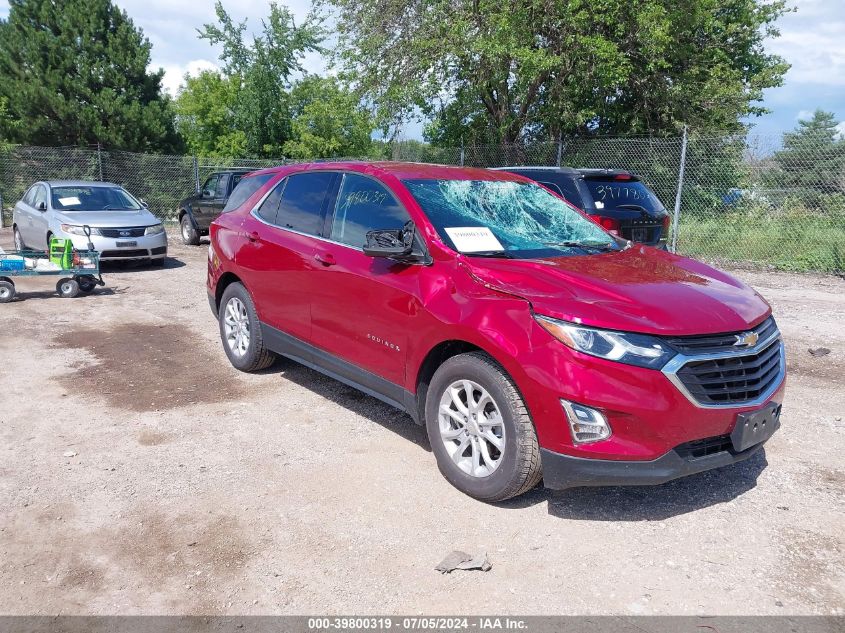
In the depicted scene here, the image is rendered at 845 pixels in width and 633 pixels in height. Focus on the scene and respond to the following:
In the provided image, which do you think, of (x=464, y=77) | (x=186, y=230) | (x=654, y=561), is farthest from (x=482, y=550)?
(x=464, y=77)

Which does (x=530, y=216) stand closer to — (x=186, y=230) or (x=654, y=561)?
(x=654, y=561)

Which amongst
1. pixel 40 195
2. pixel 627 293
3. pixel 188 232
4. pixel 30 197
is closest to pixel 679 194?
pixel 627 293

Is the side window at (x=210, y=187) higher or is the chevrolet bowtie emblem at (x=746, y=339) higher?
the side window at (x=210, y=187)

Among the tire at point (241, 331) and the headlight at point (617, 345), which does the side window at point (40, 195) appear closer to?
the tire at point (241, 331)

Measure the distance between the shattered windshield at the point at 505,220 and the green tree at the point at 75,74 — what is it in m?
20.9

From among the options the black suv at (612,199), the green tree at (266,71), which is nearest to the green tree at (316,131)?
the green tree at (266,71)

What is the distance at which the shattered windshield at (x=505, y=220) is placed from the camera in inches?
165

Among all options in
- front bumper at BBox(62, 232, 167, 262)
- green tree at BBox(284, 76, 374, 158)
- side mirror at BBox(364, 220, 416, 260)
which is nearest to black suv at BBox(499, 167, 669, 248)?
side mirror at BBox(364, 220, 416, 260)

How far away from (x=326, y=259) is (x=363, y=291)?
0.51 metres

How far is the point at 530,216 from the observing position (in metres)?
4.75

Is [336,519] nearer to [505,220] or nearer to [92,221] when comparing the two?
[505,220]

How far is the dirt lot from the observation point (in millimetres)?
2982

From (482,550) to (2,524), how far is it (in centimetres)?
244

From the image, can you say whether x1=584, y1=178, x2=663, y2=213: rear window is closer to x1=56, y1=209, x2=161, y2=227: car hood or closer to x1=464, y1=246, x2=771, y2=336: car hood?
x1=464, y1=246, x2=771, y2=336: car hood
